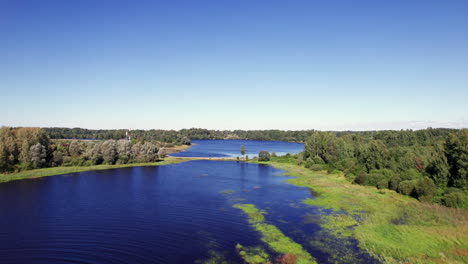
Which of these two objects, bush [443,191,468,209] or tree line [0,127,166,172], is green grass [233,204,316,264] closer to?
bush [443,191,468,209]

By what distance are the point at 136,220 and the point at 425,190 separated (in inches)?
1941

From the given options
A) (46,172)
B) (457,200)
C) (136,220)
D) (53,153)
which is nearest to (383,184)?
(457,200)

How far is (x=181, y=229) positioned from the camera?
35.4 m

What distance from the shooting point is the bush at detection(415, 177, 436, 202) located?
1886 inches

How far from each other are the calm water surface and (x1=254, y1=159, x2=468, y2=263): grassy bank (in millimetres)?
3306

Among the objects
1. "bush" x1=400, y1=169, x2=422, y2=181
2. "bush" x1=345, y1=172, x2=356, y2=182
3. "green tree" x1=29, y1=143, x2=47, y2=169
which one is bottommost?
"bush" x1=345, y1=172, x2=356, y2=182

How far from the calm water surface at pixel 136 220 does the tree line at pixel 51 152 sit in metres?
18.8

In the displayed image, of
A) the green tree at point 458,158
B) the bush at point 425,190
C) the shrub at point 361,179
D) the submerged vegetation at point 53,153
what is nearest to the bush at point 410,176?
the green tree at point 458,158

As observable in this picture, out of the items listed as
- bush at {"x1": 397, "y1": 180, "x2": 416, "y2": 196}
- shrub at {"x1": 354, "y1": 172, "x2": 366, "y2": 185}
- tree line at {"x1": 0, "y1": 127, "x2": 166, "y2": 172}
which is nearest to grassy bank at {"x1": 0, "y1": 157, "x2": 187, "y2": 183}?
tree line at {"x1": 0, "y1": 127, "x2": 166, "y2": 172}

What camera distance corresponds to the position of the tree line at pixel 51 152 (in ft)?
261

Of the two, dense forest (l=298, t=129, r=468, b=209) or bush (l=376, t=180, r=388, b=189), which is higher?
dense forest (l=298, t=129, r=468, b=209)

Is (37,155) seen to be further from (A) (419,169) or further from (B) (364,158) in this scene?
(A) (419,169)

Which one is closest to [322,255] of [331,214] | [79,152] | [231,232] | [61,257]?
[231,232]

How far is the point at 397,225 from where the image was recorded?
36.1m
